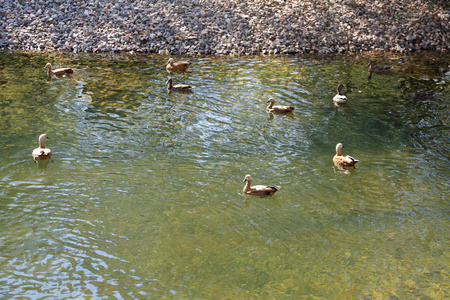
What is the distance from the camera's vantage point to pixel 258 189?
941 centimetres

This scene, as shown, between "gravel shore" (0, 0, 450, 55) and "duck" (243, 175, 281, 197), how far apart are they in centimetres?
1380

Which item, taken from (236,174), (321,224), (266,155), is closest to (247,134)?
(266,155)

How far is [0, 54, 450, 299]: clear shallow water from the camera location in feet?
23.6

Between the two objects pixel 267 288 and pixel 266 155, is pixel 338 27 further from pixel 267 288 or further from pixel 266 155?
pixel 267 288

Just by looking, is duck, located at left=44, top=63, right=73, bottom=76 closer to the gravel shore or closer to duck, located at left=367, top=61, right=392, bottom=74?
the gravel shore

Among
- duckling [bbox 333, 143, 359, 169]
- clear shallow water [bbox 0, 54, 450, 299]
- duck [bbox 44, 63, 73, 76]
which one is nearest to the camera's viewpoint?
clear shallow water [bbox 0, 54, 450, 299]

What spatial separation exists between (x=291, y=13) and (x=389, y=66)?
714 centimetres

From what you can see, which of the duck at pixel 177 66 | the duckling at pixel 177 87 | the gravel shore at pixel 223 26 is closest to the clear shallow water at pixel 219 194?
the duckling at pixel 177 87

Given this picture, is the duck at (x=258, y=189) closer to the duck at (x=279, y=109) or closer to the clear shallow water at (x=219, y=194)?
the clear shallow water at (x=219, y=194)

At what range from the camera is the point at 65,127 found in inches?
516

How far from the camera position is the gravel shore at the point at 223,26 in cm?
2261

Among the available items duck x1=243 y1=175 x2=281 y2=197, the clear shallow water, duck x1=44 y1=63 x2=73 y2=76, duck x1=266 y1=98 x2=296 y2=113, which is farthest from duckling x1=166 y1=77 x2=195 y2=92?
duck x1=243 y1=175 x2=281 y2=197

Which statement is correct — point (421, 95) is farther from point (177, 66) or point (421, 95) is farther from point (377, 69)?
point (177, 66)

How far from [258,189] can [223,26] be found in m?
15.8
